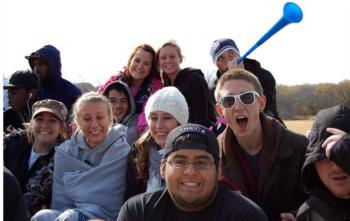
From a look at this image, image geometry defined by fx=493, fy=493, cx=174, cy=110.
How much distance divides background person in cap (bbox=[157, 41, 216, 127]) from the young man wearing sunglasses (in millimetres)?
1268

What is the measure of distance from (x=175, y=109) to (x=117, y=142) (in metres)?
0.55

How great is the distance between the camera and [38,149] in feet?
14.0

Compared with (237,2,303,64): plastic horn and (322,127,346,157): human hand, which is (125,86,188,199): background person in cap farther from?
(322,127,346,157): human hand

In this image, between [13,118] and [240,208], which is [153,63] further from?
[240,208]

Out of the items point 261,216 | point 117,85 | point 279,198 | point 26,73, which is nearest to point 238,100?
point 279,198

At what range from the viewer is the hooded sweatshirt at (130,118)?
186 inches

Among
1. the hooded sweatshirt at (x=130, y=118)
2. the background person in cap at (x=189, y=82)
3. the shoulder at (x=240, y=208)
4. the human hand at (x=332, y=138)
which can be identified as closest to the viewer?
the human hand at (x=332, y=138)

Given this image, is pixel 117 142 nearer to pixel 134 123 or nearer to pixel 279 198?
pixel 134 123

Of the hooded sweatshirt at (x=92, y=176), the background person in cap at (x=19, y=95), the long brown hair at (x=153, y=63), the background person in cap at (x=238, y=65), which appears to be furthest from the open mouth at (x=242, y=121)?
the background person in cap at (x=19, y=95)

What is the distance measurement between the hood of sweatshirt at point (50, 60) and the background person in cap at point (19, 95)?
15.7 inches

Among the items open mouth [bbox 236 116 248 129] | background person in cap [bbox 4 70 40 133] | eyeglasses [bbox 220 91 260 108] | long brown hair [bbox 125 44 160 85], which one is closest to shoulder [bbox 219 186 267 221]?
open mouth [bbox 236 116 248 129]

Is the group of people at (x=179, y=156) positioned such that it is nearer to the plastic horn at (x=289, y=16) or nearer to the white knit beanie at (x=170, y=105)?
the white knit beanie at (x=170, y=105)

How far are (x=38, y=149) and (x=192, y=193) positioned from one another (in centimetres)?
195

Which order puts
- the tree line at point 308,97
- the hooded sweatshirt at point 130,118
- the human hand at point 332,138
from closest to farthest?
the human hand at point 332,138, the hooded sweatshirt at point 130,118, the tree line at point 308,97
